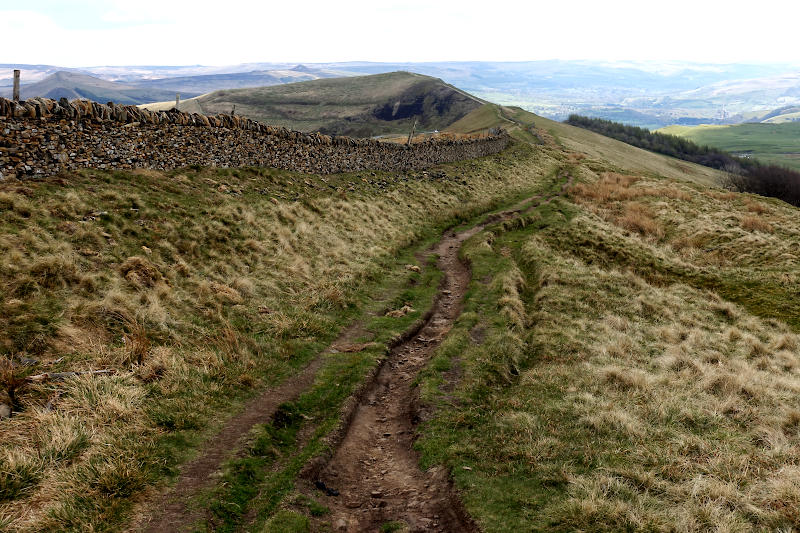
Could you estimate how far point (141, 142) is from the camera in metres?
21.4

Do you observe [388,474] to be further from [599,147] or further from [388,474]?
[599,147]

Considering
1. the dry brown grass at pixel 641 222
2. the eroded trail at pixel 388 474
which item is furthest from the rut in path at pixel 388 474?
the dry brown grass at pixel 641 222

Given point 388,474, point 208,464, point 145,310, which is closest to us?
point 208,464

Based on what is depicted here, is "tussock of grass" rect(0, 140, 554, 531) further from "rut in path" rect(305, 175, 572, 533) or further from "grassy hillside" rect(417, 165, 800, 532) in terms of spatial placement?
"grassy hillside" rect(417, 165, 800, 532)

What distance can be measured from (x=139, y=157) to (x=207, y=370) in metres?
13.9

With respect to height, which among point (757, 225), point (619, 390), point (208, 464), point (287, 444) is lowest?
point (287, 444)

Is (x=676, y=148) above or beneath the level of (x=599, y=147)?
above

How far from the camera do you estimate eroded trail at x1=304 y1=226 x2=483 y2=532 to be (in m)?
9.02

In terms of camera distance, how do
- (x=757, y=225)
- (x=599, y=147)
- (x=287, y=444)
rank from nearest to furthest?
(x=287, y=444) < (x=757, y=225) < (x=599, y=147)

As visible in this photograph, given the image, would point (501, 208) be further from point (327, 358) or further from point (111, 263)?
point (111, 263)

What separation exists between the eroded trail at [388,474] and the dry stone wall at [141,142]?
15.2 meters

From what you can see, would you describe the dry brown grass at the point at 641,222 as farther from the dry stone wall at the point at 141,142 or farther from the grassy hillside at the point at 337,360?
the dry stone wall at the point at 141,142

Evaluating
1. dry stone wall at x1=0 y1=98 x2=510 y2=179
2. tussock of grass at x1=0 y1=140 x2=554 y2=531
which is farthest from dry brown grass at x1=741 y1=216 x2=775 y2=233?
dry stone wall at x1=0 y1=98 x2=510 y2=179

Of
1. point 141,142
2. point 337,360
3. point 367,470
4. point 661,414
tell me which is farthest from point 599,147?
point 367,470
